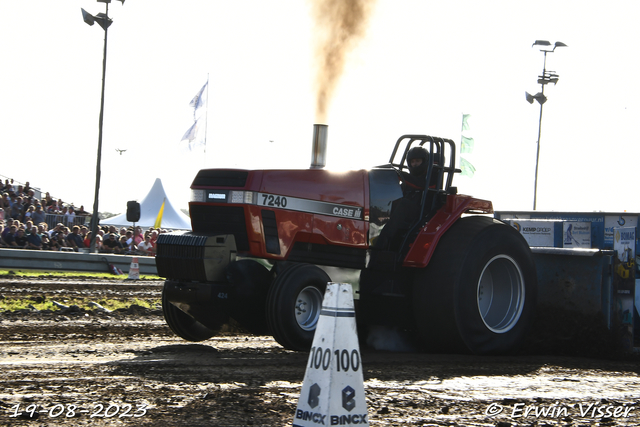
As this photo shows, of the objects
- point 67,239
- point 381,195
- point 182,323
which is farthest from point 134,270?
point 381,195

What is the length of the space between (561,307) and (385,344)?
1939 mm

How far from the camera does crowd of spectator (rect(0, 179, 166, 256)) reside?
1791 cm

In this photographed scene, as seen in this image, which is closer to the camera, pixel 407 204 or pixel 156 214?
pixel 407 204

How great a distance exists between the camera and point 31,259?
659 inches

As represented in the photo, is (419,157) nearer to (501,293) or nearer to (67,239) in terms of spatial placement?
(501,293)

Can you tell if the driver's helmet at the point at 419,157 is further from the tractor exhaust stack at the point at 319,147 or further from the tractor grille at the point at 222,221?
the tractor grille at the point at 222,221

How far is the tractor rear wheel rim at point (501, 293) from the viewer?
734 cm

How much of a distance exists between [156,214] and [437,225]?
71.3ft

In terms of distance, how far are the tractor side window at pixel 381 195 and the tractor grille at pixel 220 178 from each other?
123 cm

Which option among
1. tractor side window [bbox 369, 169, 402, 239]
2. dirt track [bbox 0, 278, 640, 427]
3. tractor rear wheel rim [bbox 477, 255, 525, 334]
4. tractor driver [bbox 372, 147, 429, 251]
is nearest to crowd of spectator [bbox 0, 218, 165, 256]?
dirt track [bbox 0, 278, 640, 427]

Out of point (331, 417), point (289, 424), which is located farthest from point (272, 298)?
point (331, 417)

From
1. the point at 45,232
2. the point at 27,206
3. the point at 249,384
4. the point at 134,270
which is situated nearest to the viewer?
the point at 249,384

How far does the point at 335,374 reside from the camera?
3.61 m

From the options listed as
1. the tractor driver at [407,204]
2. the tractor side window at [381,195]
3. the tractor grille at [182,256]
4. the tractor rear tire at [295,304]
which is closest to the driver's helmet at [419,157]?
the tractor driver at [407,204]
